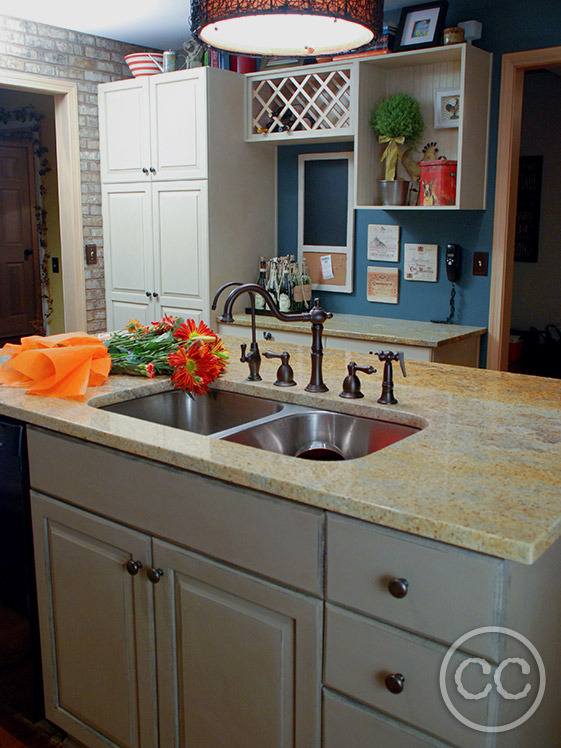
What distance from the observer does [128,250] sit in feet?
15.7

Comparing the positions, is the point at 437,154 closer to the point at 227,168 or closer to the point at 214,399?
the point at 227,168

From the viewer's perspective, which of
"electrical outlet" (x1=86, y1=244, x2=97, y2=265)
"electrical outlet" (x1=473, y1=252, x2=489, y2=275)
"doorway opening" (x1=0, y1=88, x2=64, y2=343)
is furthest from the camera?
"doorway opening" (x1=0, y1=88, x2=64, y2=343)

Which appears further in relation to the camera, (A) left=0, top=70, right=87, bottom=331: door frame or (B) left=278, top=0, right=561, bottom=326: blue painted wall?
(A) left=0, top=70, right=87, bottom=331: door frame

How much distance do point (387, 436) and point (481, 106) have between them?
8.20 feet

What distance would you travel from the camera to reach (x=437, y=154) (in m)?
3.99

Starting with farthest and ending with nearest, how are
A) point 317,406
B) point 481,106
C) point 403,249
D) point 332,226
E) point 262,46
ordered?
point 332,226 → point 403,249 → point 481,106 → point 262,46 → point 317,406

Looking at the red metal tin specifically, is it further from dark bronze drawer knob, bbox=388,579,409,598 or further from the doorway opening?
the doorway opening

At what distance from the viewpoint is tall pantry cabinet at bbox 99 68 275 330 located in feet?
14.1

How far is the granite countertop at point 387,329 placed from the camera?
143 inches

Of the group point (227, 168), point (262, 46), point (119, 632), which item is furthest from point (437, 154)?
point (119, 632)

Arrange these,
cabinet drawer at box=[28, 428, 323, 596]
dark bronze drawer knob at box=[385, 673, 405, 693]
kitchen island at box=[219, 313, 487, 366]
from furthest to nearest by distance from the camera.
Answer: kitchen island at box=[219, 313, 487, 366] → cabinet drawer at box=[28, 428, 323, 596] → dark bronze drawer knob at box=[385, 673, 405, 693]

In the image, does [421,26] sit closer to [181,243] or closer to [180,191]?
[180,191]

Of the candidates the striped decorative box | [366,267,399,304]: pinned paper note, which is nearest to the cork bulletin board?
[366,267,399,304]: pinned paper note

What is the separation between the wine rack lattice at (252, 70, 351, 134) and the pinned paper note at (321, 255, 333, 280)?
773mm
